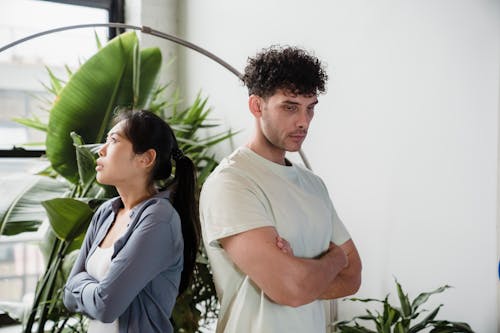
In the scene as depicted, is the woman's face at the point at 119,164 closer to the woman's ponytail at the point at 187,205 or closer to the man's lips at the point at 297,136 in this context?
the woman's ponytail at the point at 187,205

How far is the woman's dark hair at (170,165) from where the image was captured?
1722 mm

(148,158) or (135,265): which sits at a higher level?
(148,158)

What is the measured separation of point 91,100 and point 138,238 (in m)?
1.06

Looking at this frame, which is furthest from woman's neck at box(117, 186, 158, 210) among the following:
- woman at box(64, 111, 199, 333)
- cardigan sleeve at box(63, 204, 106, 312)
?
cardigan sleeve at box(63, 204, 106, 312)

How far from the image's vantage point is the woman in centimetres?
156

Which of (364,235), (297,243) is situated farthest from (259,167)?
(364,235)

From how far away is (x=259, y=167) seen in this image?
4.91 feet

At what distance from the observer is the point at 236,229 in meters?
1.37

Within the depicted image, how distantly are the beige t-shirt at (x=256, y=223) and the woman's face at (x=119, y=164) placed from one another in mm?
316

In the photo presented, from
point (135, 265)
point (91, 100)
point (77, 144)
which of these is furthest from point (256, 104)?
point (91, 100)

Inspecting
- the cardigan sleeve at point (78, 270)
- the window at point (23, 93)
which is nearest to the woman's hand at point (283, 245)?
the cardigan sleeve at point (78, 270)

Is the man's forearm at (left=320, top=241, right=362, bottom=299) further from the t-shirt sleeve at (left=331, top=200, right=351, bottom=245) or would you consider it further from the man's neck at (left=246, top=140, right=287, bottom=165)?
the man's neck at (left=246, top=140, right=287, bottom=165)

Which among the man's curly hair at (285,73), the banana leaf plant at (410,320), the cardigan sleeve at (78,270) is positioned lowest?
the banana leaf plant at (410,320)

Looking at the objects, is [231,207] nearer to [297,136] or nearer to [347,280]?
[297,136]
